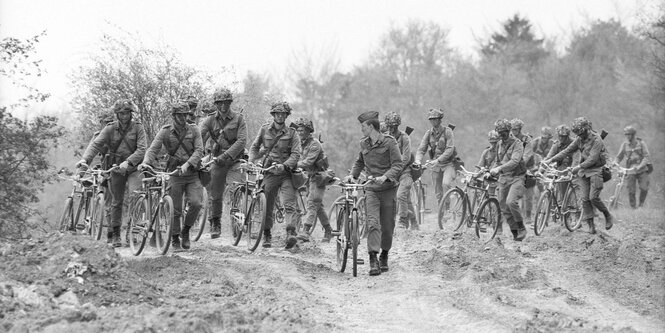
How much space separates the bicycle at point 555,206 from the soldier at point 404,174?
2.35 metres

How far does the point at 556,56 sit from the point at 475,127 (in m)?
9.24

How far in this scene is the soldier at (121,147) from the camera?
13156 millimetres

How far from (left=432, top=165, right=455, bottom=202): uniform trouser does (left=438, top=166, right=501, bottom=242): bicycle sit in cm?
134

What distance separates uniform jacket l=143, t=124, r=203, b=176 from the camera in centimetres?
1273

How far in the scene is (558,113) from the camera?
46594 mm

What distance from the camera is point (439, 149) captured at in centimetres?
1805

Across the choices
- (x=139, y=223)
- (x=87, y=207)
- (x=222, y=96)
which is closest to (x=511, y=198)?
(x=222, y=96)

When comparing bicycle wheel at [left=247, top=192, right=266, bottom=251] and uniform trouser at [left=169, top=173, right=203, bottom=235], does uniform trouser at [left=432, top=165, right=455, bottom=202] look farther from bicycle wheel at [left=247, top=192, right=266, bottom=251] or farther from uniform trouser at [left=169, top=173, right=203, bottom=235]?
uniform trouser at [left=169, top=173, right=203, bottom=235]

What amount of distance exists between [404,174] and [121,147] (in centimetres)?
527

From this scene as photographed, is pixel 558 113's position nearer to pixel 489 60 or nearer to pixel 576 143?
pixel 489 60

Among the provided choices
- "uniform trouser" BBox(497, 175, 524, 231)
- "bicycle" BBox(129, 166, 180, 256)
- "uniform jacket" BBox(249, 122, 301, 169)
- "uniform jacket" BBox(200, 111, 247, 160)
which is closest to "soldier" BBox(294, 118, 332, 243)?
"uniform jacket" BBox(249, 122, 301, 169)

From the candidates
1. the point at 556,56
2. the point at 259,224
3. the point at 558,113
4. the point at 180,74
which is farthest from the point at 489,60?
the point at 259,224

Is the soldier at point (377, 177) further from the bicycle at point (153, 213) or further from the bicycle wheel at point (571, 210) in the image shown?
the bicycle wheel at point (571, 210)

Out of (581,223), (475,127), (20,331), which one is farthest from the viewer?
(475,127)
